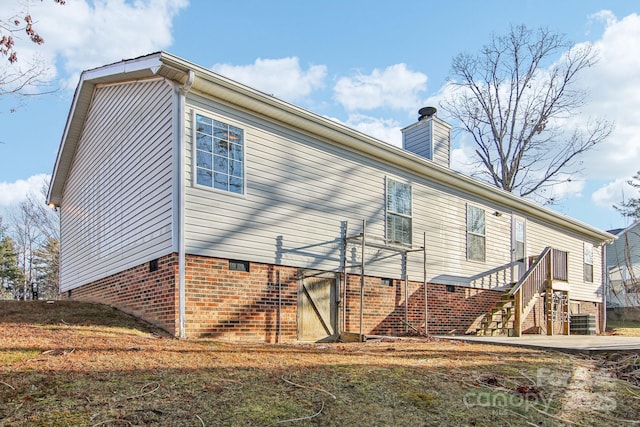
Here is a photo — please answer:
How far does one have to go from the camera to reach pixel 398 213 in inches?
440

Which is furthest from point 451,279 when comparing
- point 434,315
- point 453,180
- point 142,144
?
point 142,144

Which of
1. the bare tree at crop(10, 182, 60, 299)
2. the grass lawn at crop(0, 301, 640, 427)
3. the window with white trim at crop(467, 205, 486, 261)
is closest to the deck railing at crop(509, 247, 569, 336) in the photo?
the window with white trim at crop(467, 205, 486, 261)

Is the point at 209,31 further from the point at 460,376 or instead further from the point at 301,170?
the point at 460,376

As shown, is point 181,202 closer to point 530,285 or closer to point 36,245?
point 530,285

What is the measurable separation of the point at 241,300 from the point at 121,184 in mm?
3908

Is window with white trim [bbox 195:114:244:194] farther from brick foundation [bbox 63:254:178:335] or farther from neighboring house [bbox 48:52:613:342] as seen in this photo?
brick foundation [bbox 63:254:178:335]

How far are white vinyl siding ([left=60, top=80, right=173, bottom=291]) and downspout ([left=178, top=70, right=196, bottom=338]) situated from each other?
0.22 m

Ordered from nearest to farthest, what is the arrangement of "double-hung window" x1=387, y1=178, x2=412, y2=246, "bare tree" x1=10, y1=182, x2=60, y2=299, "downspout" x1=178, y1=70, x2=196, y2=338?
"downspout" x1=178, y1=70, x2=196, y2=338 → "double-hung window" x1=387, y1=178, x2=412, y2=246 → "bare tree" x1=10, y1=182, x2=60, y2=299

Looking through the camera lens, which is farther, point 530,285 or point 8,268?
point 8,268

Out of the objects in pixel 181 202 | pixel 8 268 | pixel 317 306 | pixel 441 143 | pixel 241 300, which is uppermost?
pixel 441 143

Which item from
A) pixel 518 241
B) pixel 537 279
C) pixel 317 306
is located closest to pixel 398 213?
pixel 317 306

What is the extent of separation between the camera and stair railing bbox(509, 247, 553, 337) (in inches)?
452

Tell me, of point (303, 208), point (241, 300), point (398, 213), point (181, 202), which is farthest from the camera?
point (398, 213)

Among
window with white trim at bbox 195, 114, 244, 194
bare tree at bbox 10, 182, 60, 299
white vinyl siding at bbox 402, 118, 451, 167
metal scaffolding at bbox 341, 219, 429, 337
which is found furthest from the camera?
bare tree at bbox 10, 182, 60, 299
